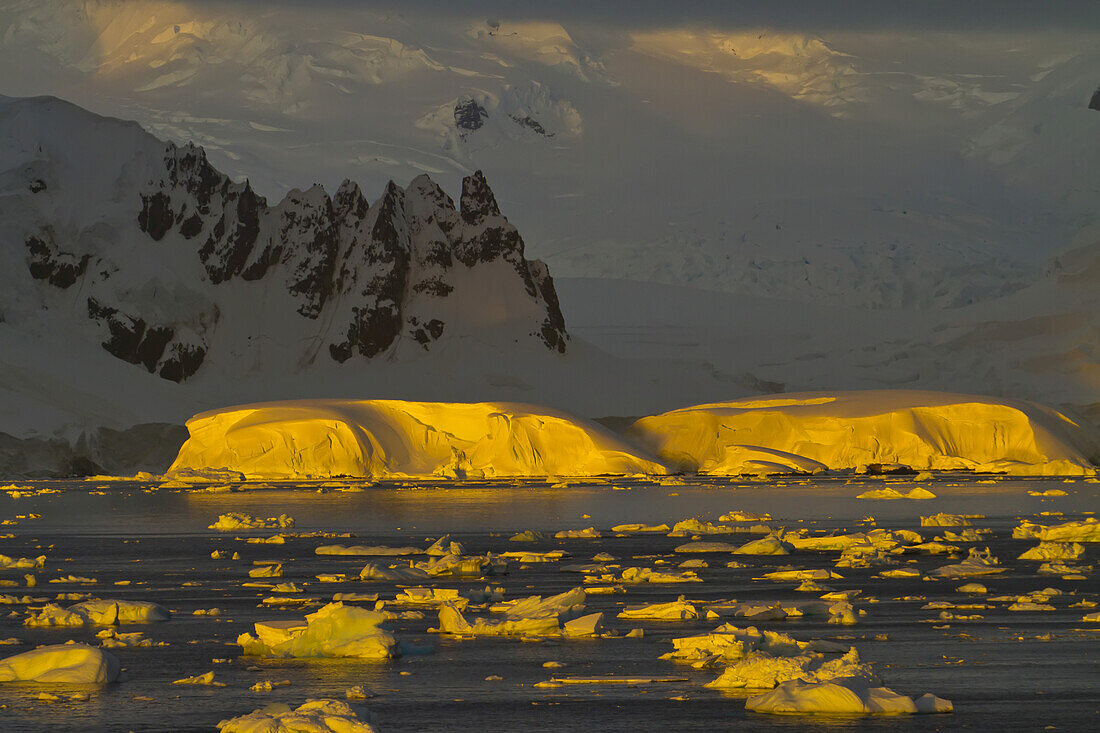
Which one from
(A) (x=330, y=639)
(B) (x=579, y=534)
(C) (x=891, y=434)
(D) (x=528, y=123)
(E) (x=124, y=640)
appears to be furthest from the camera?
(D) (x=528, y=123)

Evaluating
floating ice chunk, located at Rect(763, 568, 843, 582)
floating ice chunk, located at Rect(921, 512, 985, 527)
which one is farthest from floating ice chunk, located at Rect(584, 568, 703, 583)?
floating ice chunk, located at Rect(921, 512, 985, 527)

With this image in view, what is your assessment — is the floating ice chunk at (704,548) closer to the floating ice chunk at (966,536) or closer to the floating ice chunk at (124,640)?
the floating ice chunk at (966,536)

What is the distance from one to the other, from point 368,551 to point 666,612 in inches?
577

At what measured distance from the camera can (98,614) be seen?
24297mm

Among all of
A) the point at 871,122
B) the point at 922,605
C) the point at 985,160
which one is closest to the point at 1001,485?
the point at 922,605

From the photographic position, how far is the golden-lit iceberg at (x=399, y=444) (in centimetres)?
8375

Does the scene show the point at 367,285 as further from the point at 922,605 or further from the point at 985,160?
the point at 922,605

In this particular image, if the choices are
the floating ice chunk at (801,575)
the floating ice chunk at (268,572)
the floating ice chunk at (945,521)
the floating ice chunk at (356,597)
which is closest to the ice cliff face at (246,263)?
the floating ice chunk at (945,521)

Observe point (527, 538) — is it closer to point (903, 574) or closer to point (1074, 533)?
point (903, 574)

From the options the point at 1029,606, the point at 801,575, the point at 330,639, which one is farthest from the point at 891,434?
the point at 330,639

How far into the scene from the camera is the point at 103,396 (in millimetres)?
119188

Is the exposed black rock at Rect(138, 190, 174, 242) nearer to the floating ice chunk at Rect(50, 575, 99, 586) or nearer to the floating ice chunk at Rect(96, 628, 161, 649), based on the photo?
the floating ice chunk at Rect(50, 575, 99, 586)

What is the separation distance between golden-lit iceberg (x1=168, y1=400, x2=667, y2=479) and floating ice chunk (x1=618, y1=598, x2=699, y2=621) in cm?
5742

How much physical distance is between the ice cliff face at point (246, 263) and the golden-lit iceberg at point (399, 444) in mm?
44984
